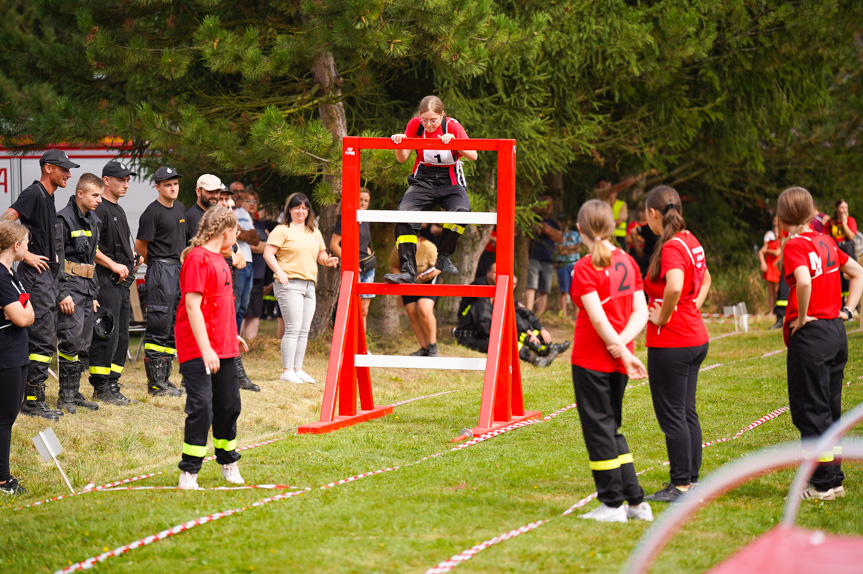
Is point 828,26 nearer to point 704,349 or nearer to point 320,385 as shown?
→ point 320,385

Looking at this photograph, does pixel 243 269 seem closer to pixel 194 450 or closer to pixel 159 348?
pixel 159 348

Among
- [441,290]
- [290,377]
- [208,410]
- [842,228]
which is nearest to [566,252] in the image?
[842,228]

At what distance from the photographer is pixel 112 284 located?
8039 millimetres

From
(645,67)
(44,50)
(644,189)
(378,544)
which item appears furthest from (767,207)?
(378,544)

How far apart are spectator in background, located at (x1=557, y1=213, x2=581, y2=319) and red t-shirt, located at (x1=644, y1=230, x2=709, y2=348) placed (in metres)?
9.49

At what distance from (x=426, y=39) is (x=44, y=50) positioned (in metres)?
4.10

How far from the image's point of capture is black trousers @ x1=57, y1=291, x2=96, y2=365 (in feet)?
24.3

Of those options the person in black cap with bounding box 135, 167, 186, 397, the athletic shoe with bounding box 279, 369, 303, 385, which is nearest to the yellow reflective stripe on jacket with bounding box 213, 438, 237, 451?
the person in black cap with bounding box 135, 167, 186, 397

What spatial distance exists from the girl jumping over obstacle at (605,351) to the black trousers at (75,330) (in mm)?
4452

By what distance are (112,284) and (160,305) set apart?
0.45m

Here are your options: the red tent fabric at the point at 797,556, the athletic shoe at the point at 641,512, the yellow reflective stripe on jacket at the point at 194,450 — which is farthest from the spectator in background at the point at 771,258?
the red tent fabric at the point at 797,556

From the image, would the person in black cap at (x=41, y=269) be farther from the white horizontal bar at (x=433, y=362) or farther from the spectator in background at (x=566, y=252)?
the spectator in background at (x=566, y=252)

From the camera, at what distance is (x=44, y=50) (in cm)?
1010

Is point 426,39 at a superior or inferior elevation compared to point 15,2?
inferior
